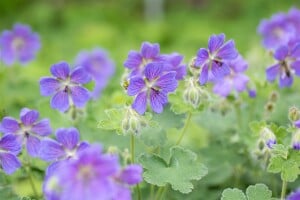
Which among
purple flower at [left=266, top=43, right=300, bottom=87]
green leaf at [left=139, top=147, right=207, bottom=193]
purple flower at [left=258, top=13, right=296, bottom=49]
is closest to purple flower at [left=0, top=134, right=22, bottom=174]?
green leaf at [left=139, top=147, right=207, bottom=193]

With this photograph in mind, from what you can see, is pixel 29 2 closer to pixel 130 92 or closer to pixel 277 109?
pixel 277 109

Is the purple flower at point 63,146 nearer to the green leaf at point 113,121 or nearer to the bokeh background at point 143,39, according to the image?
the green leaf at point 113,121

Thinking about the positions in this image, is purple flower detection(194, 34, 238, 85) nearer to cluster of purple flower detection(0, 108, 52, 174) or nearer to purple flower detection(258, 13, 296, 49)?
cluster of purple flower detection(0, 108, 52, 174)

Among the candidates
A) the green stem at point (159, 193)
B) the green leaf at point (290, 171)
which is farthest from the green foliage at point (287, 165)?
the green stem at point (159, 193)

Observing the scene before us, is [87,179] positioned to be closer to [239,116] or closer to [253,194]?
[253,194]

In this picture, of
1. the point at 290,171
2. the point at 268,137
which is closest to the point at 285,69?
the point at 268,137

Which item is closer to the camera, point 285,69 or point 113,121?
point 113,121
